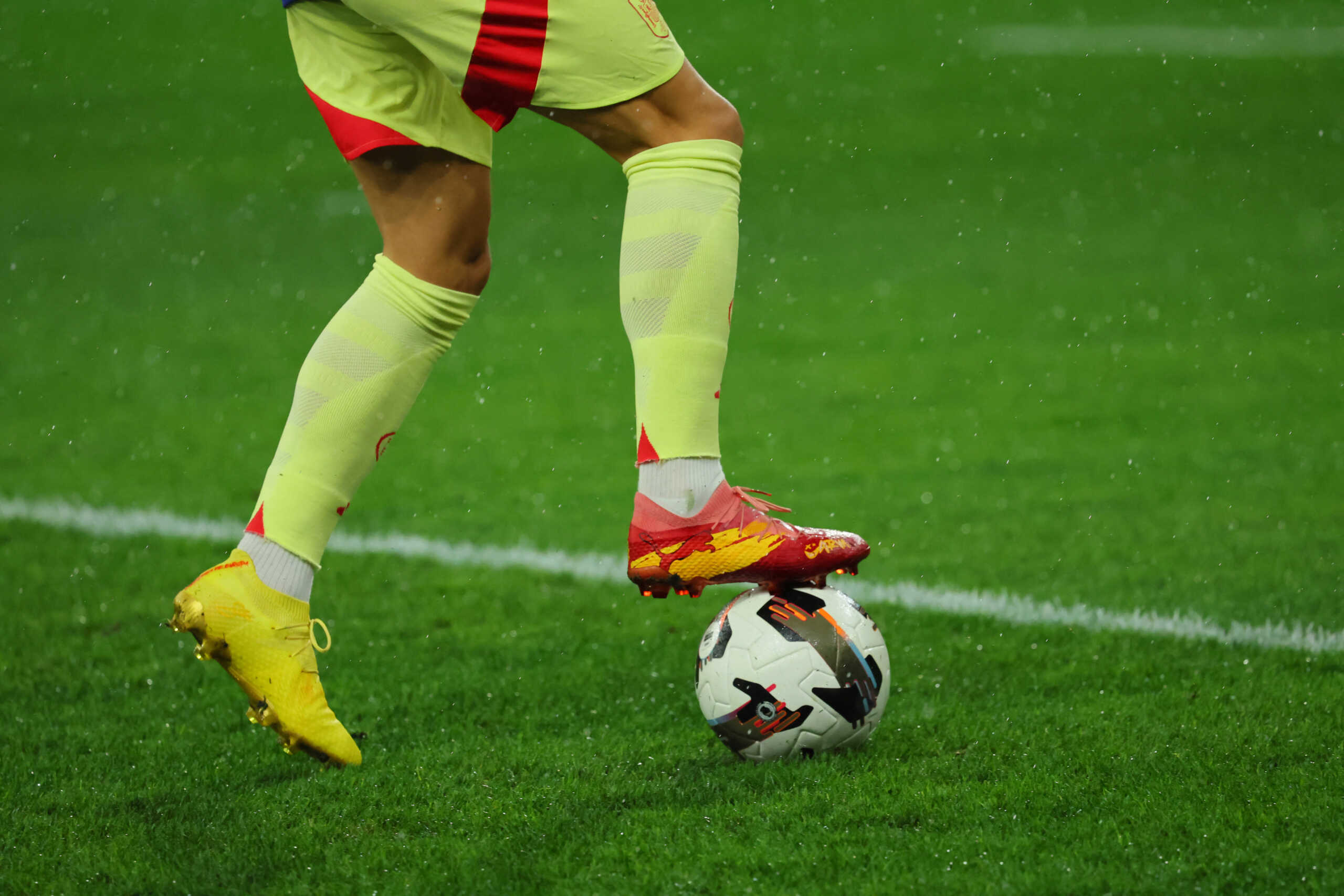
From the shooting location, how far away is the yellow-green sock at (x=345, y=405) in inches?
109

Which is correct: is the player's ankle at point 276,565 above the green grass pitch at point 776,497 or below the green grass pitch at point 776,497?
above

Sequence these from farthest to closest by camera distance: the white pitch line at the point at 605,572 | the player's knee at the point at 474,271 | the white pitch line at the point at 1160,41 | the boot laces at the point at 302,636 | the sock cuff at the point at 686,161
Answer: the white pitch line at the point at 1160,41 → the white pitch line at the point at 605,572 → the player's knee at the point at 474,271 → the boot laces at the point at 302,636 → the sock cuff at the point at 686,161

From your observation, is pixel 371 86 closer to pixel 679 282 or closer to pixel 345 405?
pixel 345 405

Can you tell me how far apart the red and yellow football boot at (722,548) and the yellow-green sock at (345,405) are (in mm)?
555

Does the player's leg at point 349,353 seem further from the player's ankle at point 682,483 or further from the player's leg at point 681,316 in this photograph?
the player's ankle at point 682,483

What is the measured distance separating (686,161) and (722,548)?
678 millimetres

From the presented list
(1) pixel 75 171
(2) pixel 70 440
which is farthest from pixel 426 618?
(1) pixel 75 171

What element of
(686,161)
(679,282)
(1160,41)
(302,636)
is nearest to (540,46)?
(686,161)

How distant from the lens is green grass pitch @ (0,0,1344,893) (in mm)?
2348

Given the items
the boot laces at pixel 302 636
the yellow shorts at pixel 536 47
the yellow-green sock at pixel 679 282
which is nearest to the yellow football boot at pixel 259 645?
the boot laces at pixel 302 636

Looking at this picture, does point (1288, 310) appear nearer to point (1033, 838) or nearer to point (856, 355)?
point (856, 355)

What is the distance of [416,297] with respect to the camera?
111 inches

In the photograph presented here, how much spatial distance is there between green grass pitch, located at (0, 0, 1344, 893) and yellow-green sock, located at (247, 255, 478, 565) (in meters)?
0.49

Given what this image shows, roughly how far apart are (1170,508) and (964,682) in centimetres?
179
